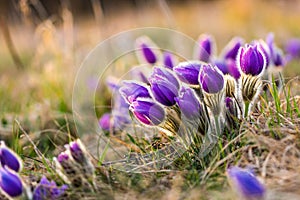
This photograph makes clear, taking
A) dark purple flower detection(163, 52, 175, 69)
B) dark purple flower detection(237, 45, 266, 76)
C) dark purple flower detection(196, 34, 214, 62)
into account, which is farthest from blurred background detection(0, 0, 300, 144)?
dark purple flower detection(237, 45, 266, 76)

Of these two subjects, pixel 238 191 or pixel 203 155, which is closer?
pixel 238 191

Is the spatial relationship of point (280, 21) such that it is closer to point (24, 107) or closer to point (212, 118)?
point (24, 107)

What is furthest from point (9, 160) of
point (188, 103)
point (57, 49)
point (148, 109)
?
point (57, 49)

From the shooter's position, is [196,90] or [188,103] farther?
[196,90]

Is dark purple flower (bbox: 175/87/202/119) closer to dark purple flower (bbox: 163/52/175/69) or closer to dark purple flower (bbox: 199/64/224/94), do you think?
dark purple flower (bbox: 199/64/224/94)

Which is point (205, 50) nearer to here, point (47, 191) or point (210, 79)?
point (210, 79)

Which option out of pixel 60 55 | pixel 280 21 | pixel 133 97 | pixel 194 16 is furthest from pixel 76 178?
pixel 194 16
